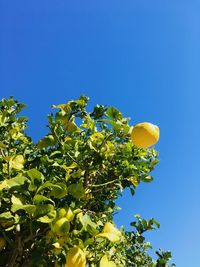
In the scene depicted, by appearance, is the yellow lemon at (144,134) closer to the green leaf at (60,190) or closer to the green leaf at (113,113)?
the green leaf at (113,113)

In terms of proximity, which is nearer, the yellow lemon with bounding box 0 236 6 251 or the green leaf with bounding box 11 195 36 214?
the green leaf with bounding box 11 195 36 214

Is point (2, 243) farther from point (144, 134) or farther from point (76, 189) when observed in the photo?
point (144, 134)

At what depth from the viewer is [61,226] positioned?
1.72 meters

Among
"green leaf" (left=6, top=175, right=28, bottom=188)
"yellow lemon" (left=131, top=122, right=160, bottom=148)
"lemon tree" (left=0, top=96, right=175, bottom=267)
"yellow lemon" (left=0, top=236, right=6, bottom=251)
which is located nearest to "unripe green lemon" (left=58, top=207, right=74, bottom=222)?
"lemon tree" (left=0, top=96, right=175, bottom=267)

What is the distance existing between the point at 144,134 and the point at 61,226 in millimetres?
766

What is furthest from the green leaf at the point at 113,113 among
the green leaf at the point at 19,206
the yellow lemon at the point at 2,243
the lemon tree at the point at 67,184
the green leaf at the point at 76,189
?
the yellow lemon at the point at 2,243

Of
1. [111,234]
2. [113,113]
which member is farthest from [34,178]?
[113,113]

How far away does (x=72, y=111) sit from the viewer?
8.35 feet

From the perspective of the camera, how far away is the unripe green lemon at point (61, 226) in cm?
172

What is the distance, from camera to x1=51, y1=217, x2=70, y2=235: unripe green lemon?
5.63 ft

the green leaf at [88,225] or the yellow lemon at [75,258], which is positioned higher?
the green leaf at [88,225]

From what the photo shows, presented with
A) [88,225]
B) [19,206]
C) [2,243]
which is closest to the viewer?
[19,206]

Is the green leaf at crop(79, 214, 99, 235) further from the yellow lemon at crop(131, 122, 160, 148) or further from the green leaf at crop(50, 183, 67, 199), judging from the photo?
the yellow lemon at crop(131, 122, 160, 148)

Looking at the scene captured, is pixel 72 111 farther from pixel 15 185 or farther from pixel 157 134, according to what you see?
pixel 15 185
